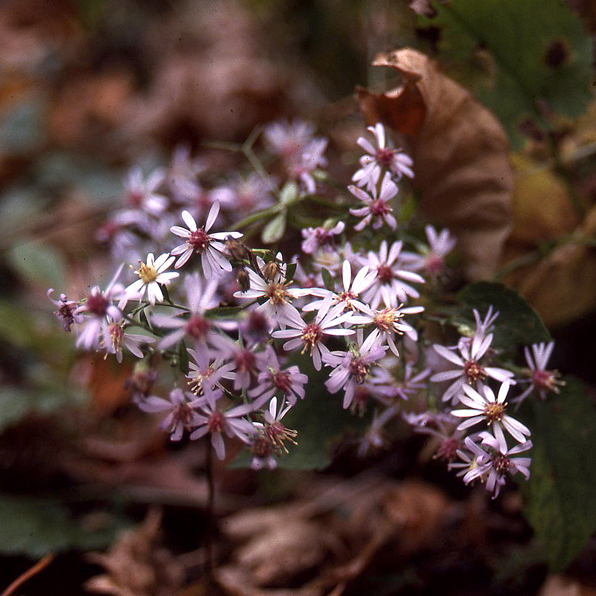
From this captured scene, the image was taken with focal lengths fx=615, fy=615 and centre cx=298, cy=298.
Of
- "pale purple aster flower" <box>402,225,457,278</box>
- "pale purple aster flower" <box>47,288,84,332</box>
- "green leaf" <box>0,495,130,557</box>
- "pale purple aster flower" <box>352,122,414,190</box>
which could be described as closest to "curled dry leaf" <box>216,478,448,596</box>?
"green leaf" <box>0,495,130,557</box>

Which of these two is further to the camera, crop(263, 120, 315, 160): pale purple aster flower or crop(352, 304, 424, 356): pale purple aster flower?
crop(263, 120, 315, 160): pale purple aster flower

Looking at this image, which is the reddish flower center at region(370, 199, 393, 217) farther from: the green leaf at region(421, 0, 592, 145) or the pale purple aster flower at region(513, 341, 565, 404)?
the green leaf at region(421, 0, 592, 145)

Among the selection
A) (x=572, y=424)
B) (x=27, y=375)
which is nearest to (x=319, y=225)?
(x=572, y=424)

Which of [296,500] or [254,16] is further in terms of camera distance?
[254,16]

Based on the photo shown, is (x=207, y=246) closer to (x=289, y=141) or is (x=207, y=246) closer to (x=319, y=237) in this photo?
(x=319, y=237)

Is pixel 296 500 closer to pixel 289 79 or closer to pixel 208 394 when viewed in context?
pixel 208 394

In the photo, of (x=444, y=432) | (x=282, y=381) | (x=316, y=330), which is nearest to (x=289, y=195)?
(x=316, y=330)

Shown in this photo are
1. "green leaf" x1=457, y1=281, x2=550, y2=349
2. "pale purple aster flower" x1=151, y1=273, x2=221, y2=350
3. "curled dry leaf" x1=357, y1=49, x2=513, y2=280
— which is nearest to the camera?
"pale purple aster flower" x1=151, y1=273, x2=221, y2=350
